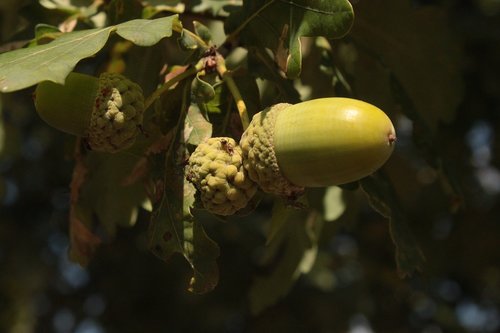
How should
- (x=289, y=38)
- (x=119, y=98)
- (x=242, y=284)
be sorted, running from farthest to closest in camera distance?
(x=242, y=284), (x=289, y=38), (x=119, y=98)

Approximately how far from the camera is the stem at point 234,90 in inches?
54.2

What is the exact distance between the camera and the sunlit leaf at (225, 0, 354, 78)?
1358 mm

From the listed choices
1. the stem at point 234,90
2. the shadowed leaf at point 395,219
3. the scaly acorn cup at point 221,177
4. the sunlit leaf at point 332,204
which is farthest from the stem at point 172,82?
the sunlit leaf at point 332,204

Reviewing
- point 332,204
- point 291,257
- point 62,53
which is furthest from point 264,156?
point 291,257

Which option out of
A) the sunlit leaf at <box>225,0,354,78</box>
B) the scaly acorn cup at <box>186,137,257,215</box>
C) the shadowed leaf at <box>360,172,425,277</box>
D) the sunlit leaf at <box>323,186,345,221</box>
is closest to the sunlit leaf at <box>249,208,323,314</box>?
the sunlit leaf at <box>323,186,345,221</box>

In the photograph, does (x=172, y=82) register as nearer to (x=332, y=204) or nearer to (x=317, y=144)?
(x=317, y=144)

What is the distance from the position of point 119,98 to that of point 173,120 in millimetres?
183

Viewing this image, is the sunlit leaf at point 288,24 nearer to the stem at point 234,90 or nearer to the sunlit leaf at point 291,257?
the stem at point 234,90

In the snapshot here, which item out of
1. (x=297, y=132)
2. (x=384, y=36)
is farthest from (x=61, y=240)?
(x=297, y=132)

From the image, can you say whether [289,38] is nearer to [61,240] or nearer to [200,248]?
[200,248]

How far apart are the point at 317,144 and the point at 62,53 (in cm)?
43

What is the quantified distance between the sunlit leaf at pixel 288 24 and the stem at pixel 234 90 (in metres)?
0.09

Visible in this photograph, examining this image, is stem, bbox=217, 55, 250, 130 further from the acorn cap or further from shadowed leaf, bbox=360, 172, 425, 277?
shadowed leaf, bbox=360, 172, 425, 277

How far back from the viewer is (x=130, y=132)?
53.1 inches
